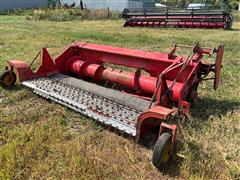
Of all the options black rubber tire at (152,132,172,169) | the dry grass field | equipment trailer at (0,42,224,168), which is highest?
equipment trailer at (0,42,224,168)

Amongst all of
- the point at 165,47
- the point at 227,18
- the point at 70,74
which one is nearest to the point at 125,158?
the point at 70,74

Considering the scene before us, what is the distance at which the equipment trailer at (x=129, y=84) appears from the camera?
11.6 ft

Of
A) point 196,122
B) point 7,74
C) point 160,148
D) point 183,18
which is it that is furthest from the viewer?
point 183,18

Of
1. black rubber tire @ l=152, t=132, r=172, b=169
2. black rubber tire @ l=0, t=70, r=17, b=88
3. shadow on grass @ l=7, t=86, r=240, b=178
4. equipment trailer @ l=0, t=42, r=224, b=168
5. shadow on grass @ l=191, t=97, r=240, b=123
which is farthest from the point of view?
black rubber tire @ l=0, t=70, r=17, b=88

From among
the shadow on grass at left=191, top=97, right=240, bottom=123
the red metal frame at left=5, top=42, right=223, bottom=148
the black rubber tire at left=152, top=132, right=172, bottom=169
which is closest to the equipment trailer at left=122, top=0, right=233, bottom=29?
the shadow on grass at left=191, top=97, right=240, bottom=123

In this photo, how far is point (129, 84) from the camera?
4.62m

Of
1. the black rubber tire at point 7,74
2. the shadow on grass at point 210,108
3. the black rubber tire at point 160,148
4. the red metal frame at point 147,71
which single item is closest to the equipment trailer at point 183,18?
the shadow on grass at point 210,108

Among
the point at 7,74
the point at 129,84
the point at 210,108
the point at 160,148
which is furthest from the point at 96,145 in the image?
the point at 7,74

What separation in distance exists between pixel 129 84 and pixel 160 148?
169cm

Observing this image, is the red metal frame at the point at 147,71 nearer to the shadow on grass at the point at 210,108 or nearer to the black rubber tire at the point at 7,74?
the black rubber tire at the point at 7,74

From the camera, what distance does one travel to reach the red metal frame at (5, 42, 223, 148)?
12.3ft

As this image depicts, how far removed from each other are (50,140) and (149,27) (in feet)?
46.2

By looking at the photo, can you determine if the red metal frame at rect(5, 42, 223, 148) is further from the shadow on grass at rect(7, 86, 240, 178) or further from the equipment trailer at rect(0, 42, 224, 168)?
the shadow on grass at rect(7, 86, 240, 178)

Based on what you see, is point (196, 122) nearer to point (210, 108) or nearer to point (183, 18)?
point (210, 108)
